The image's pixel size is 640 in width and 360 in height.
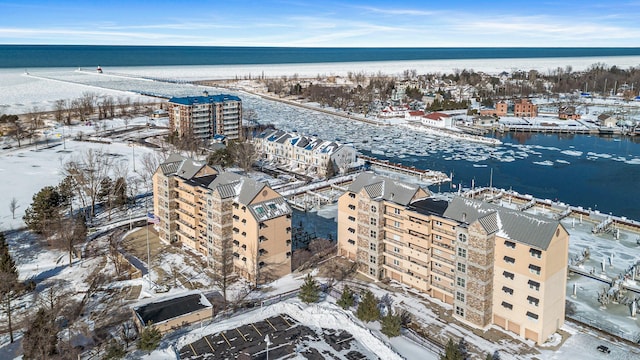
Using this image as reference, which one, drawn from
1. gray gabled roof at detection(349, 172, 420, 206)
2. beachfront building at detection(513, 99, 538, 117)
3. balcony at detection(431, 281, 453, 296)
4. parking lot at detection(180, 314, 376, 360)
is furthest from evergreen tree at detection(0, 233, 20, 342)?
beachfront building at detection(513, 99, 538, 117)

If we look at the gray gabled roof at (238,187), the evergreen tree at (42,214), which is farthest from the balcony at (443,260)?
the evergreen tree at (42,214)

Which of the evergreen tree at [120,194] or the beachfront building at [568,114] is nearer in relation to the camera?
the evergreen tree at [120,194]

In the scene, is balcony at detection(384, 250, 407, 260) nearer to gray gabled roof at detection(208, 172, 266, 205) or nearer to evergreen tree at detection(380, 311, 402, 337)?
evergreen tree at detection(380, 311, 402, 337)

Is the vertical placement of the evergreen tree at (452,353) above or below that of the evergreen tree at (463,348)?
above

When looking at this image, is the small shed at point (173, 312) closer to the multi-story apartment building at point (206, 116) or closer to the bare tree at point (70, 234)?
the bare tree at point (70, 234)

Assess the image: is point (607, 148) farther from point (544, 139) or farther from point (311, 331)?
point (311, 331)

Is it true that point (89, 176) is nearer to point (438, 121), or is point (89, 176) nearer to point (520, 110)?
point (438, 121)

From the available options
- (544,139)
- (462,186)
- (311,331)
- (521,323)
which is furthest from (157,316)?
(544,139)
